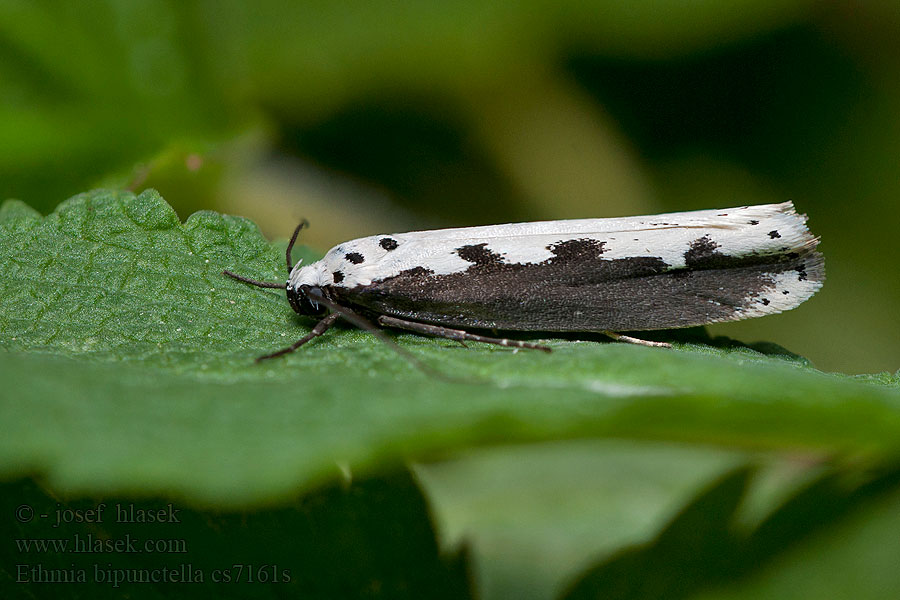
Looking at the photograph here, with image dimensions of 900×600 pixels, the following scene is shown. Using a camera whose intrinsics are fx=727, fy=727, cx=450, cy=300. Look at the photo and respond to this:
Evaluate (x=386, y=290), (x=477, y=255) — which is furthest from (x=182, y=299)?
(x=477, y=255)

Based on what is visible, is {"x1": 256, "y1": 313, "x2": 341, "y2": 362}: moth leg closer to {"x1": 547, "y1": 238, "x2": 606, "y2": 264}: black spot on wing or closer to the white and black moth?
the white and black moth

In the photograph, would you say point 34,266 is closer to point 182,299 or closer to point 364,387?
point 182,299

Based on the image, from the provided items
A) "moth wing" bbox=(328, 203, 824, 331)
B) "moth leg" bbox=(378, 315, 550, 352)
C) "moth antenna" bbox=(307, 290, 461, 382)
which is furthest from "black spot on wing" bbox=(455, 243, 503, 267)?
"moth antenna" bbox=(307, 290, 461, 382)

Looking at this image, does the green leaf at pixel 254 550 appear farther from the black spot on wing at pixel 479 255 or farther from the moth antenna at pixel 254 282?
the black spot on wing at pixel 479 255

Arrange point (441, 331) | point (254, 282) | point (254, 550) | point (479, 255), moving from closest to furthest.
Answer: point (254, 550) < point (441, 331) < point (254, 282) < point (479, 255)

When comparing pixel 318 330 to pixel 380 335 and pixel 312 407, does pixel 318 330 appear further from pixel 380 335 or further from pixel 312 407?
pixel 312 407

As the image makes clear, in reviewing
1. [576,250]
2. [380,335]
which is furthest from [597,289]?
[380,335]

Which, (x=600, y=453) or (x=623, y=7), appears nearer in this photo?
(x=600, y=453)
